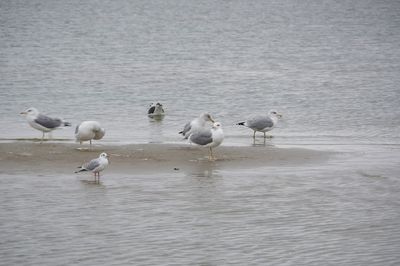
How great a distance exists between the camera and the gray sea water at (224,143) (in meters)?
10.8

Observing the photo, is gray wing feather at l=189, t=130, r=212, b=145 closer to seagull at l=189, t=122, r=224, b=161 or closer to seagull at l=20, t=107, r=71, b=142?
seagull at l=189, t=122, r=224, b=161

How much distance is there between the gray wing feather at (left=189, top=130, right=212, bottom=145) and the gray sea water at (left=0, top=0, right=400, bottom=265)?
3.43 ft

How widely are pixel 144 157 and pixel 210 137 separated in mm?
1304

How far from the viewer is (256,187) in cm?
1384

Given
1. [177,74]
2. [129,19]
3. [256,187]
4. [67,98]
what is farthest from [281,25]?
[256,187]

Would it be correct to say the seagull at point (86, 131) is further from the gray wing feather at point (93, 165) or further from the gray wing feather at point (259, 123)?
the gray wing feather at point (259, 123)

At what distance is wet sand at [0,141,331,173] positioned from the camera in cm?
1543

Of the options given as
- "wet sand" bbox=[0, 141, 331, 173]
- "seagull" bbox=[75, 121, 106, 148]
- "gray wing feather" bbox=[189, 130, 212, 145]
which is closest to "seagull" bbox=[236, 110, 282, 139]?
"wet sand" bbox=[0, 141, 331, 173]

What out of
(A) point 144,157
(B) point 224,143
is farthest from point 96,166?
(B) point 224,143

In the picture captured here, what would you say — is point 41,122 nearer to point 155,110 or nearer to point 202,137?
point 202,137

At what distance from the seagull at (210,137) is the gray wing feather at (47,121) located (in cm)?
366

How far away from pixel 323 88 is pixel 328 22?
51997mm

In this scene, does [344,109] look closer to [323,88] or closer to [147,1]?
[323,88]

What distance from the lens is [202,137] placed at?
1659 cm
